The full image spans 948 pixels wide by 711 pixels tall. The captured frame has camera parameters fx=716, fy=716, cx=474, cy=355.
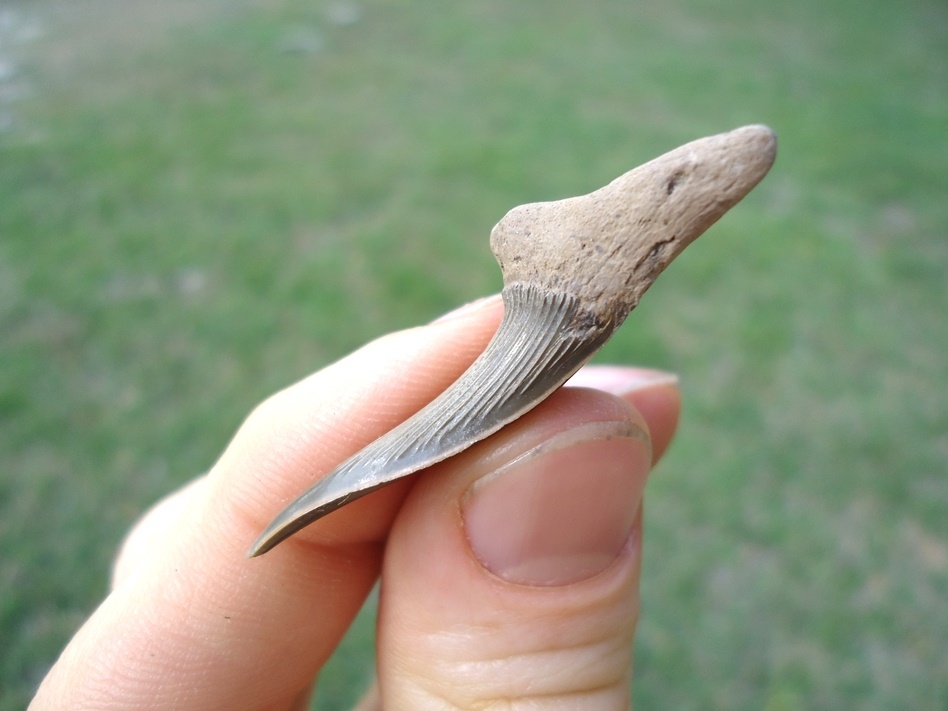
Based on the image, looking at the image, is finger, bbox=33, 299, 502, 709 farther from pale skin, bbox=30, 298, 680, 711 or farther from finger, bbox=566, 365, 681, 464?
finger, bbox=566, 365, 681, 464

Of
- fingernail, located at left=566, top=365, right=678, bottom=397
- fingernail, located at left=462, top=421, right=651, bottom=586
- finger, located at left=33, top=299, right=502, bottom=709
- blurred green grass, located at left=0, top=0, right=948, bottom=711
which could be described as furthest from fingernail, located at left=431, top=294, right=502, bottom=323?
blurred green grass, located at left=0, top=0, right=948, bottom=711

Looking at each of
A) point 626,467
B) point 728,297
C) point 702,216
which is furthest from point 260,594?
point 728,297

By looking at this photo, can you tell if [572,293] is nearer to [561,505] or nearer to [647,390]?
[561,505]

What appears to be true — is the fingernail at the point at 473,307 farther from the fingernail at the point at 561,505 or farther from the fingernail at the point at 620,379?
the fingernail at the point at 561,505

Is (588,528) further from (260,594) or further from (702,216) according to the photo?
(260,594)

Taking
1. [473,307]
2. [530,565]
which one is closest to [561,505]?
[530,565]

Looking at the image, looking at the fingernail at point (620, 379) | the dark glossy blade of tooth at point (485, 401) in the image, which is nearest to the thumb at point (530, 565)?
the dark glossy blade of tooth at point (485, 401)
